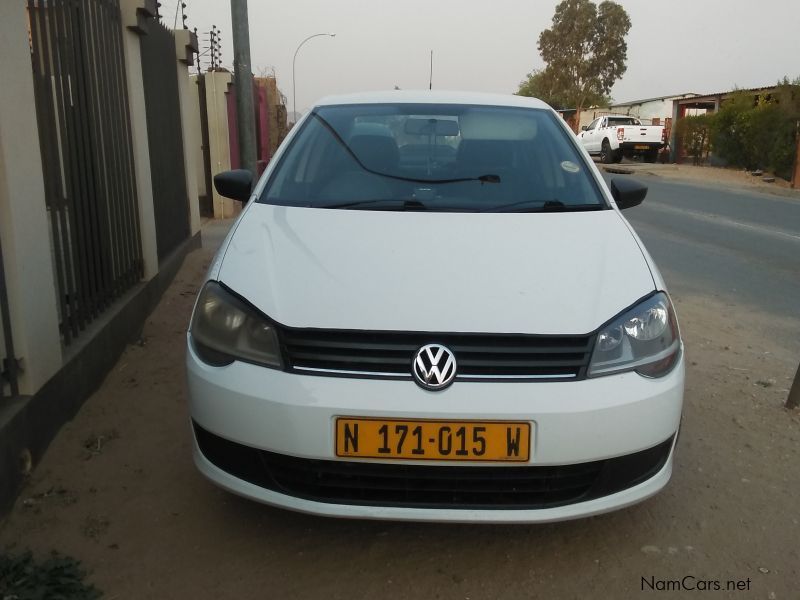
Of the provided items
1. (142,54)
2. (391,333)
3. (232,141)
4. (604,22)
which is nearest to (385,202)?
(391,333)

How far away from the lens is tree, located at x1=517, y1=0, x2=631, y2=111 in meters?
65.9

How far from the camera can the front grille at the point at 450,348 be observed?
246cm

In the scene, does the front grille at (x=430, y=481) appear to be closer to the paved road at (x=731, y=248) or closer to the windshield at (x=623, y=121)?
the paved road at (x=731, y=248)

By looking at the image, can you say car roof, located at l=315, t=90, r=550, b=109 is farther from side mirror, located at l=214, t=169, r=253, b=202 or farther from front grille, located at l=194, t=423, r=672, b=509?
front grille, located at l=194, t=423, r=672, b=509

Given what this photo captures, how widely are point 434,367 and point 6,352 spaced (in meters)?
1.87

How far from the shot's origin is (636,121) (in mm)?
35094

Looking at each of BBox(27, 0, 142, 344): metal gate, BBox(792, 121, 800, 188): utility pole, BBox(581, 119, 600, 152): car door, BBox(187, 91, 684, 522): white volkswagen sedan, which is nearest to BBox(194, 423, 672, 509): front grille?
BBox(187, 91, 684, 522): white volkswagen sedan

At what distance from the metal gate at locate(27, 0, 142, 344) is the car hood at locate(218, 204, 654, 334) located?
1.36 m

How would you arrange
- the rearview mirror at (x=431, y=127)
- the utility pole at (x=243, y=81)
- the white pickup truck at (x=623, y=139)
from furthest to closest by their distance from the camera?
the white pickup truck at (x=623, y=139)
the utility pole at (x=243, y=81)
the rearview mirror at (x=431, y=127)

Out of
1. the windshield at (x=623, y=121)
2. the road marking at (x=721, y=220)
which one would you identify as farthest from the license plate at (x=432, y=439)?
the windshield at (x=623, y=121)

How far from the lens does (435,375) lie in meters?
2.43

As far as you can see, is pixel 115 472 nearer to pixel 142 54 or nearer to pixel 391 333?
pixel 391 333

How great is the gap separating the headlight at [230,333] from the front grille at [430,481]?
0.94 ft

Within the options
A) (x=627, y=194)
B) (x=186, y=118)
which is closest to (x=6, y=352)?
(x=627, y=194)
